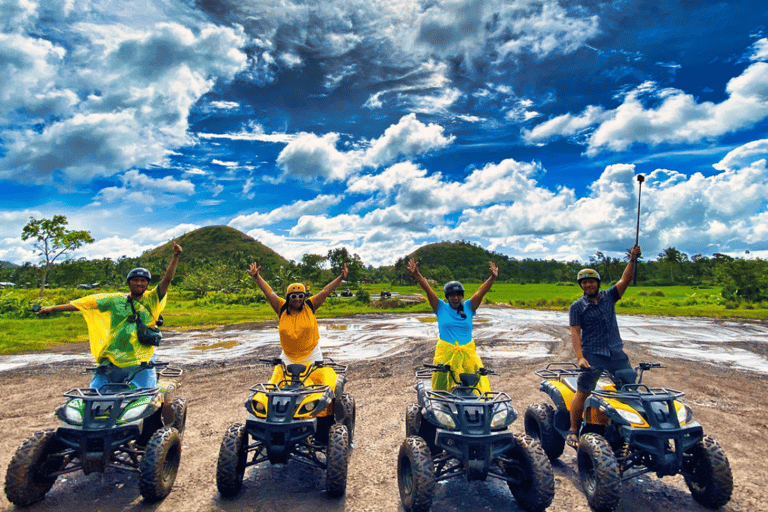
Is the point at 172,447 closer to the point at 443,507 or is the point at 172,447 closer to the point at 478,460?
the point at 443,507

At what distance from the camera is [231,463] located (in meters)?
4.80

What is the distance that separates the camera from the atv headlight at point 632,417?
4.55 meters

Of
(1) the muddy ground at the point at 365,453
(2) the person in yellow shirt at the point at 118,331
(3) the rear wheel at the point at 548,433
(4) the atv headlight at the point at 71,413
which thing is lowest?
(1) the muddy ground at the point at 365,453

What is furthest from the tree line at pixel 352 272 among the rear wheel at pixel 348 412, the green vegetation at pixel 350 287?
the rear wheel at pixel 348 412

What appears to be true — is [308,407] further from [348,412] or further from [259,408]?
[348,412]

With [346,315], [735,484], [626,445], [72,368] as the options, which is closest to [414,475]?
[626,445]

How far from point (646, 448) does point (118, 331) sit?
594cm

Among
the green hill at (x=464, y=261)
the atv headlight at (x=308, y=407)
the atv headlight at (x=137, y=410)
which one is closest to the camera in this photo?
the atv headlight at (x=137, y=410)

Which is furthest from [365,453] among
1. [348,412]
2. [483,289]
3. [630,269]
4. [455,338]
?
[630,269]

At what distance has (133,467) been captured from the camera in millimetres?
4988

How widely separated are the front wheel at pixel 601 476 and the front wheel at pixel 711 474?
2.96 feet

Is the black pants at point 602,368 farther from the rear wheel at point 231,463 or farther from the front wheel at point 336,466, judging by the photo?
the rear wheel at point 231,463

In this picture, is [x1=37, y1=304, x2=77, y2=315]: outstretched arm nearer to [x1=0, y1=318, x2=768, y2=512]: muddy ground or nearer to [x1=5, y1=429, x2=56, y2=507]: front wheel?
[x1=5, y1=429, x2=56, y2=507]: front wheel

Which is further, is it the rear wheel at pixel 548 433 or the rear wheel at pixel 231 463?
the rear wheel at pixel 548 433
